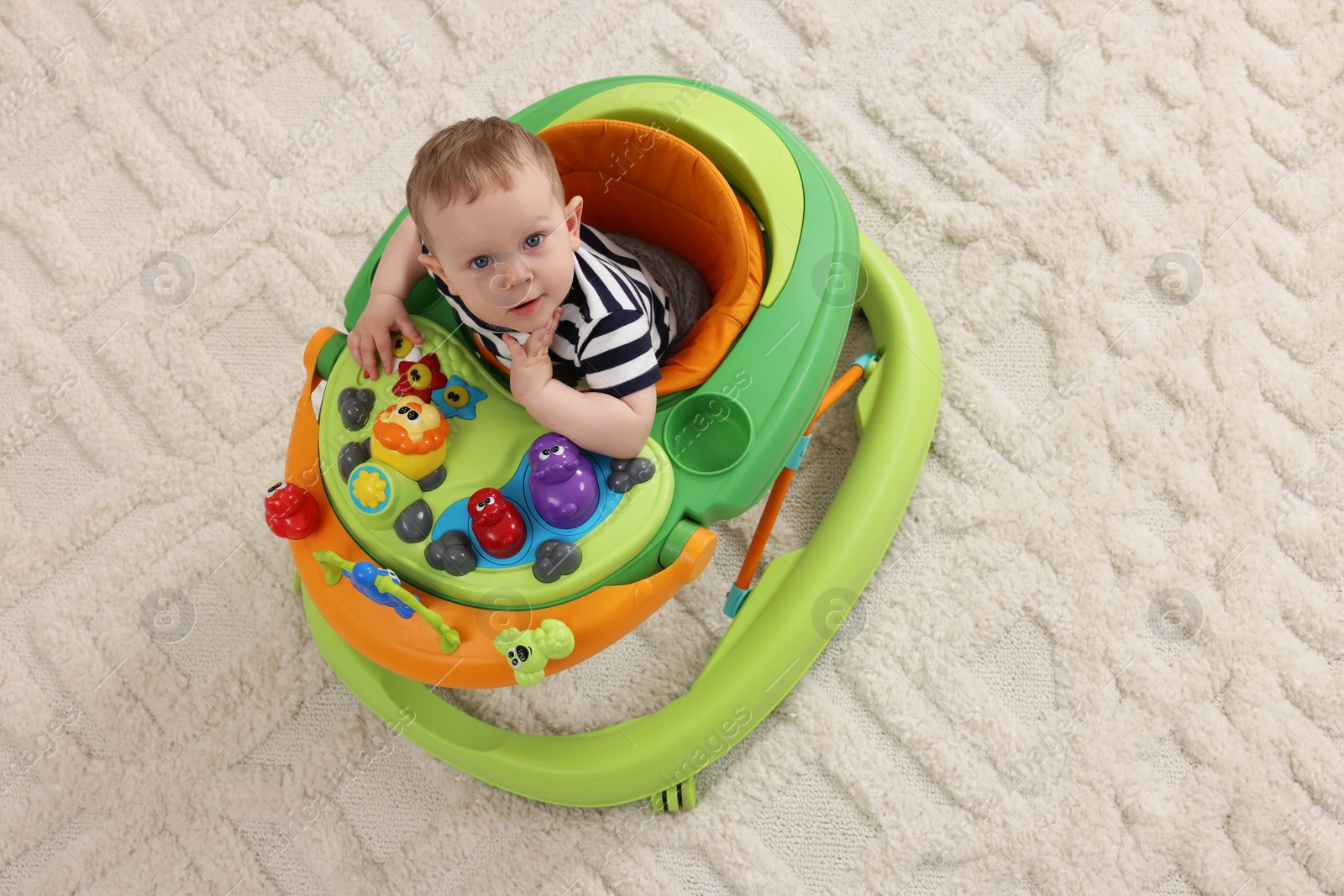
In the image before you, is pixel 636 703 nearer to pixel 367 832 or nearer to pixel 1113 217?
pixel 367 832

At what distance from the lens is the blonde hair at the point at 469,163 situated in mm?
537

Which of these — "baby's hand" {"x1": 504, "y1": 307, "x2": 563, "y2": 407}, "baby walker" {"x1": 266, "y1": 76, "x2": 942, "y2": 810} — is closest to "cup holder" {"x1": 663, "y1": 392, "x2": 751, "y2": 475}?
"baby walker" {"x1": 266, "y1": 76, "x2": 942, "y2": 810}

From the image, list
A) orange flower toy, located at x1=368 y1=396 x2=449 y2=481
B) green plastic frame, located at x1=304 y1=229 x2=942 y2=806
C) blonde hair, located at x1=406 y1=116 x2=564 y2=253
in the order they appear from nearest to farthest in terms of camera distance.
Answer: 1. blonde hair, located at x1=406 y1=116 x2=564 y2=253
2. orange flower toy, located at x1=368 y1=396 x2=449 y2=481
3. green plastic frame, located at x1=304 y1=229 x2=942 y2=806

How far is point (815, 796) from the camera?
2.68 feet

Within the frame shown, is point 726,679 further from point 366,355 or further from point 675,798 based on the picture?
point 366,355

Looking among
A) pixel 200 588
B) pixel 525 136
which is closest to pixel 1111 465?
pixel 525 136

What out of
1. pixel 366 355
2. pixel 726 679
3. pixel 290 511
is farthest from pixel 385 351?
pixel 726 679

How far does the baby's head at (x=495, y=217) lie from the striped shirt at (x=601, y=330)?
0.12 feet

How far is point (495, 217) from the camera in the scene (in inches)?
21.4

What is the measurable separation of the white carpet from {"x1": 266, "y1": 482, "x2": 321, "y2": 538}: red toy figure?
0.83 ft

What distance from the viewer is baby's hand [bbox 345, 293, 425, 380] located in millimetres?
705

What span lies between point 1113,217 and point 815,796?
2.13 feet

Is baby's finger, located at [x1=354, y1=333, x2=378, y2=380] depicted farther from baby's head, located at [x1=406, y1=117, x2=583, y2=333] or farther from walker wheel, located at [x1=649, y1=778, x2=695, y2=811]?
walker wheel, located at [x1=649, y1=778, x2=695, y2=811]

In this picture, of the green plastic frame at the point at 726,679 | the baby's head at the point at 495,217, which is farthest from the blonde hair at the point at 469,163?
the green plastic frame at the point at 726,679
